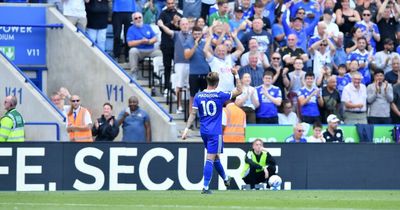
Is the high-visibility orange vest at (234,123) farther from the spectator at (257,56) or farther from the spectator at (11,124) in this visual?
the spectator at (11,124)

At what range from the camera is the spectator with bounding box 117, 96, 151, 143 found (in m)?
23.6

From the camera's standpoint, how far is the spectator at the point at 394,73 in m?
25.7

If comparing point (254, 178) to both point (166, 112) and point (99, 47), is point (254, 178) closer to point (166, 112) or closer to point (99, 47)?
point (166, 112)

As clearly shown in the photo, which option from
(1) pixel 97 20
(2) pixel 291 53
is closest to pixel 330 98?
(2) pixel 291 53

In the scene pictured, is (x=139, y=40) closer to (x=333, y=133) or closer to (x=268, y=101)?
(x=268, y=101)

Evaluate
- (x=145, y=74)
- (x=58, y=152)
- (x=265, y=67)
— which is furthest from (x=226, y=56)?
(x=58, y=152)

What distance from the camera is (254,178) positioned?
850 inches

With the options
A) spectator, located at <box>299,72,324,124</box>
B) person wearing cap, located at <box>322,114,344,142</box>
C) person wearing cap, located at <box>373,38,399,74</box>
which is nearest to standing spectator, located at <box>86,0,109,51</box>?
spectator, located at <box>299,72,324,124</box>

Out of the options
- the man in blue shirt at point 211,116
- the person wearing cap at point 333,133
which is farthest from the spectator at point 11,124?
the person wearing cap at point 333,133

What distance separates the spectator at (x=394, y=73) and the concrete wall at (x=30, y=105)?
7.01m

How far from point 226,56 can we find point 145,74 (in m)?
2.70

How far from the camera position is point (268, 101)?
2395cm

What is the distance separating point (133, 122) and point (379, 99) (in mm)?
5165

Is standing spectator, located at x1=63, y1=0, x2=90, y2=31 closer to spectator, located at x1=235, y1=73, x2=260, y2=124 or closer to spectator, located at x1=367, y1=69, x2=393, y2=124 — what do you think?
spectator, located at x1=235, y1=73, x2=260, y2=124
